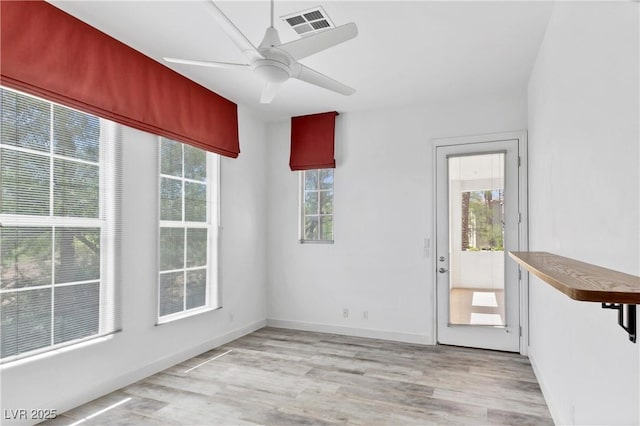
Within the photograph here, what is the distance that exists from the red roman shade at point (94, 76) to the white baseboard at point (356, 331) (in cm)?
253

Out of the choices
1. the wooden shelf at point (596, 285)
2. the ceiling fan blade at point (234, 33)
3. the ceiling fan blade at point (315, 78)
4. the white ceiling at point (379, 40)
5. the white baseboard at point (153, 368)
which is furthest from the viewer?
the white baseboard at point (153, 368)

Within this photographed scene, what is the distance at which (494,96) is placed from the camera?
13.5ft

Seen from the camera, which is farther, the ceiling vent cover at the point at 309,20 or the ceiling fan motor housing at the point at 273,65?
the ceiling vent cover at the point at 309,20

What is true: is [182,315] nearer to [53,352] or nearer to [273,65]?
[53,352]

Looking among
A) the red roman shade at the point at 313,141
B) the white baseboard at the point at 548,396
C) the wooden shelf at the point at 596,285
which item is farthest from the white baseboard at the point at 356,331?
the wooden shelf at the point at 596,285

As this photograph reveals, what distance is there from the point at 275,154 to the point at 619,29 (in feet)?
13.7

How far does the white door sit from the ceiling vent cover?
7.09 ft

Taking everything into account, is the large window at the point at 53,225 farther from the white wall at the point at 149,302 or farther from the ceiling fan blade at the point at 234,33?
the ceiling fan blade at the point at 234,33

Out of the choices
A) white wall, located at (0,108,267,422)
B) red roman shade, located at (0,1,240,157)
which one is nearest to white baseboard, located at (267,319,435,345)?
white wall, located at (0,108,267,422)

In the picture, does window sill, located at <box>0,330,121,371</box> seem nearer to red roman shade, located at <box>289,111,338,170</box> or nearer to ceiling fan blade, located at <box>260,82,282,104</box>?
ceiling fan blade, located at <box>260,82,282,104</box>

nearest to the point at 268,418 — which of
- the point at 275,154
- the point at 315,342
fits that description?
the point at 315,342

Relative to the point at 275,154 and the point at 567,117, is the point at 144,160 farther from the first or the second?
the point at 567,117

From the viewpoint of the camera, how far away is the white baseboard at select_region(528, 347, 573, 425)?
240cm

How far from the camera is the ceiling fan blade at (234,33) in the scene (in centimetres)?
167
